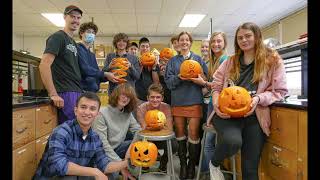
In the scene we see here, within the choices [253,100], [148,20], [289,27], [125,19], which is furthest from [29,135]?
[289,27]

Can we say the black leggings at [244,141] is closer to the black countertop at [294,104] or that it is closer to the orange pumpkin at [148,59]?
the black countertop at [294,104]

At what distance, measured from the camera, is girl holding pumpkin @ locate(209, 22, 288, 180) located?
71.3 inches

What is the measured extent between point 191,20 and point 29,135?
607 cm

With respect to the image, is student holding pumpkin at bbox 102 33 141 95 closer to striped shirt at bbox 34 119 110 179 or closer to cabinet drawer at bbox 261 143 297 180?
striped shirt at bbox 34 119 110 179

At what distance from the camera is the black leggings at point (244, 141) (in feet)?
5.85

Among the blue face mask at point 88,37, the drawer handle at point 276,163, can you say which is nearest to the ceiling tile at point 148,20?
the blue face mask at point 88,37

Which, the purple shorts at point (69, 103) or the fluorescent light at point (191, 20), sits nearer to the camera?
the purple shorts at point (69, 103)

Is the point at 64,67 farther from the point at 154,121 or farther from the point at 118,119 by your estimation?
the point at 154,121

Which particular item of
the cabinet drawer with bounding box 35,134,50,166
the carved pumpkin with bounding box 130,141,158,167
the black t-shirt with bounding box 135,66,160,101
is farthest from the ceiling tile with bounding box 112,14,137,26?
the carved pumpkin with bounding box 130,141,158,167

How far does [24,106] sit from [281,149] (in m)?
1.79

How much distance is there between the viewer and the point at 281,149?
179 cm

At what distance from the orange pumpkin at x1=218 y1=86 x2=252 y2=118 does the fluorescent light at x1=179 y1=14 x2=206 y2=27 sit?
5355mm

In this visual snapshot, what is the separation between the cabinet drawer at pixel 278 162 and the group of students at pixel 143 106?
126 millimetres
